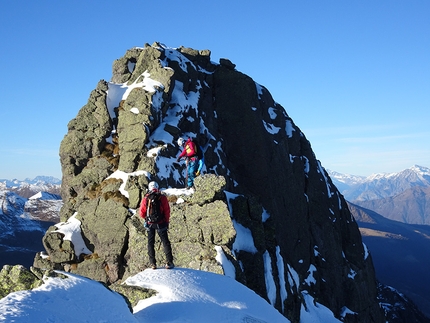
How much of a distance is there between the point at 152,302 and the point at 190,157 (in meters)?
14.8

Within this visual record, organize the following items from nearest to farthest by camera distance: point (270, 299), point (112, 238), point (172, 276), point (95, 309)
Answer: point (95, 309) → point (172, 276) → point (270, 299) → point (112, 238)

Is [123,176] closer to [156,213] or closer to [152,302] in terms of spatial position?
[156,213]

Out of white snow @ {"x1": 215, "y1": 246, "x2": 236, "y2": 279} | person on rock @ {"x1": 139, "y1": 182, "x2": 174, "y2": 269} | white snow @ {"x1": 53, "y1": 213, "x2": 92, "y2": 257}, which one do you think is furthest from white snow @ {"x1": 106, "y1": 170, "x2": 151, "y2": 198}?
person on rock @ {"x1": 139, "y1": 182, "x2": 174, "y2": 269}

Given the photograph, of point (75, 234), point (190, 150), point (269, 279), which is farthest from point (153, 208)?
point (75, 234)

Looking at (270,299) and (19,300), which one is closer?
(19,300)

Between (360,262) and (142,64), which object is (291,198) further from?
(142,64)

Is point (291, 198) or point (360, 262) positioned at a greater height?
point (291, 198)

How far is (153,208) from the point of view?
16.8 metres

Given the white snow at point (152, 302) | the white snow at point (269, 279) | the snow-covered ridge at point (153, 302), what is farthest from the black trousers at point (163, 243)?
the white snow at point (269, 279)

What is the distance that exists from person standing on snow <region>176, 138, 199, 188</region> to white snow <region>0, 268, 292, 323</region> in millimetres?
11361

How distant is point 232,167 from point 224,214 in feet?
94.2

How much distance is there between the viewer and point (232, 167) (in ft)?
174

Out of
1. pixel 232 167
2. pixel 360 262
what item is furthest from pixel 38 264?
pixel 360 262

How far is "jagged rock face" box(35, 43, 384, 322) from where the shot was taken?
25.1 m
